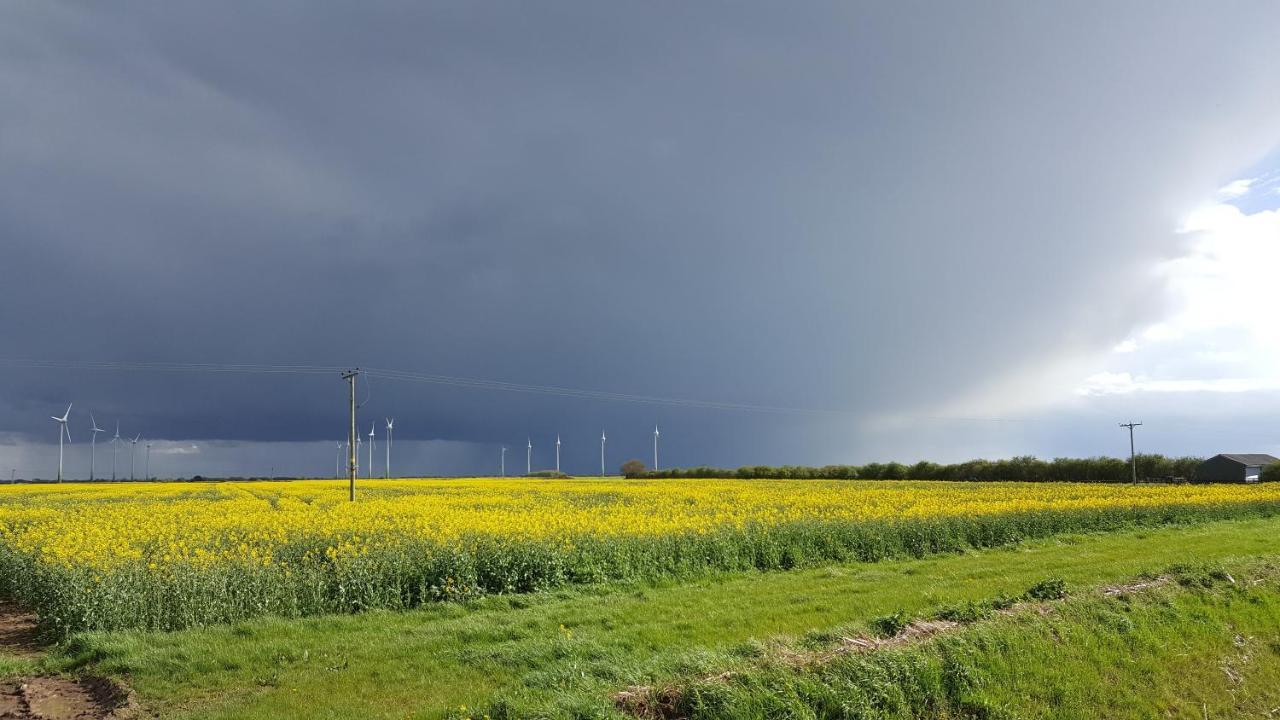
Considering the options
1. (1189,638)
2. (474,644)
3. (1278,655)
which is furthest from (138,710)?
(1278,655)

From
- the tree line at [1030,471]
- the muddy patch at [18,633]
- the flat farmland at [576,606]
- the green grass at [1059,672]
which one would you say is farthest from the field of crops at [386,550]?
the tree line at [1030,471]

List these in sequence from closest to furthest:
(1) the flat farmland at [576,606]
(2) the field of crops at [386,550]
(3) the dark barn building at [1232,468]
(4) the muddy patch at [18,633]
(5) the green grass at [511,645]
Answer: (1) the flat farmland at [576,606] < (5) the green grass at [511,645] < (4) the muddy patch at [18,633] < (2) the field of crops at [386,550] < (3) the dark barn building at [1232,468]

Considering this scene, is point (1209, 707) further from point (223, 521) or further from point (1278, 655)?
point (223, 521)

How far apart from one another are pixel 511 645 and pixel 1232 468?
89232 mm

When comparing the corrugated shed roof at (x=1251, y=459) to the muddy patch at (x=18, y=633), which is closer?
the muddy patch at (x=18, y=633)

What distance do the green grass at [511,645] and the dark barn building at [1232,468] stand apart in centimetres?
7352

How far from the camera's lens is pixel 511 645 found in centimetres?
1038

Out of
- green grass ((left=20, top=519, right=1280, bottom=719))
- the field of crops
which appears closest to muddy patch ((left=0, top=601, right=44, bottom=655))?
the field of crops

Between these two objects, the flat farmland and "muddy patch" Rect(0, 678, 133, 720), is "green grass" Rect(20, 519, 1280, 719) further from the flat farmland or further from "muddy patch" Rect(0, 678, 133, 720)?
"muddy patch" Rect(0, 678, 133, 720)

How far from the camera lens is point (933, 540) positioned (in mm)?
22531

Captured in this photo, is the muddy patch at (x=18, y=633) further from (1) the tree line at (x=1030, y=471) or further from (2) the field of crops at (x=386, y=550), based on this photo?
(1) the tree line at (x=1030, y=471)

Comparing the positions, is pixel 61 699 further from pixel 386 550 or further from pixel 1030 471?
pixel 1030 471

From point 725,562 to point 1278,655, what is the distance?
1056 cm

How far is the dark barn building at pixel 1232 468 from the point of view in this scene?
72.8 metres
